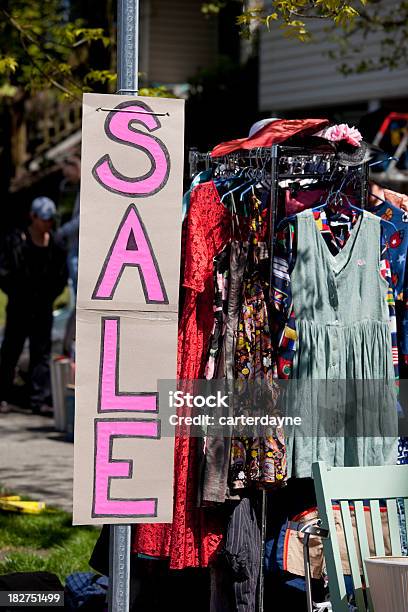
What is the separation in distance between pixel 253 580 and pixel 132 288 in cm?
146

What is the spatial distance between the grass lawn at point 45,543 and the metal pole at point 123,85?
2.08 metres

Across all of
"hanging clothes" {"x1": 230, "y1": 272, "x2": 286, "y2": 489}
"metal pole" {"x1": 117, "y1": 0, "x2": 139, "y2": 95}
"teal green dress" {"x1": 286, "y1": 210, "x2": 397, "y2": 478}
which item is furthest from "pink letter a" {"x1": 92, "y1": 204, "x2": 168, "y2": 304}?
"teal green dress" {"x1": 286, "y1": 210, "x2": 397, "y2": 478}

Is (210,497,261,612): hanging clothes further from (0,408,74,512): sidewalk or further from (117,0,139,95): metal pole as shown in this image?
(0,408,74,512): sidewalk

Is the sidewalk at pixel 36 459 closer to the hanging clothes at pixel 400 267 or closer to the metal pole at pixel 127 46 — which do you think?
the hanging clothes at pixel 400 267

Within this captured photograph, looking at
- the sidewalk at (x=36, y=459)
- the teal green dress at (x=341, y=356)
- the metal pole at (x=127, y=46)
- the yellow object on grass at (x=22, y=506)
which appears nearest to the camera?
the metal pole at (x=127, y=46)

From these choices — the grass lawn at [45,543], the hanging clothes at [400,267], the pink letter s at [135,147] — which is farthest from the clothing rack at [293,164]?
the grass lawn at [45,543]

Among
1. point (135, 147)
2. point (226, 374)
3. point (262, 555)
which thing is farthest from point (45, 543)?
point (135, 147)

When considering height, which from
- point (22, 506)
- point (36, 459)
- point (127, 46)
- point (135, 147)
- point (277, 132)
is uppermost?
point (277, 132)

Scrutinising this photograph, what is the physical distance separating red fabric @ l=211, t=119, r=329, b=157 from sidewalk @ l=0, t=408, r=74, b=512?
3163mm

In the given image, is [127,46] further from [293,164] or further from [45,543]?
[45,543]

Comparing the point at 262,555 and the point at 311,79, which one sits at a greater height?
the point at 311,79

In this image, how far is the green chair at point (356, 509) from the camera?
3.65 m

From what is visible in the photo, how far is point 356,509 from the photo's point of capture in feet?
12.5

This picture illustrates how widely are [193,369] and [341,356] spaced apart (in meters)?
0.64
